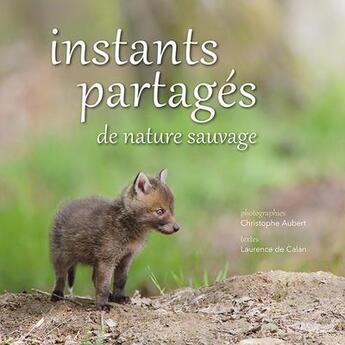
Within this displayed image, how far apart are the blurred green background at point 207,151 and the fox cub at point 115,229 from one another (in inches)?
72.8

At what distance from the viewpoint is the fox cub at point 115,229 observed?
715cm

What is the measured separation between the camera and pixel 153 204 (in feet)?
23.7

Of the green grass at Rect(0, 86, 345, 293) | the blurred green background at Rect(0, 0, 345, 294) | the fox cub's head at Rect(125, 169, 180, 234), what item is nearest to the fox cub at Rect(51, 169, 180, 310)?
the fox cub's head at Rect(125, 169, 180, 234)

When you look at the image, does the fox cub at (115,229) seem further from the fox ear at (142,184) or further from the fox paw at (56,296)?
the fox paw at (56,296)

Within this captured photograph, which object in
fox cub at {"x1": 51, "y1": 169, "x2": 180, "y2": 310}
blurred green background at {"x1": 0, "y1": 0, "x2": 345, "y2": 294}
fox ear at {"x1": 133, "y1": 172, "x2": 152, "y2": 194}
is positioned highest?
blurred green background at {"x1": 0, "y1": 0, "x2": 345, "y2": 294}

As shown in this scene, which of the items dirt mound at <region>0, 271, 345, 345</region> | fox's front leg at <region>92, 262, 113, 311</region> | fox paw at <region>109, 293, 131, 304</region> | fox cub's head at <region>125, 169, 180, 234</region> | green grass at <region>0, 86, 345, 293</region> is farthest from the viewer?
green grass at <region>0, 86, 345, 293</region>

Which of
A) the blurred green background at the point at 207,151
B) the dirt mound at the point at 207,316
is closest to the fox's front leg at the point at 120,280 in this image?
the dirt mound at the point at 207,316

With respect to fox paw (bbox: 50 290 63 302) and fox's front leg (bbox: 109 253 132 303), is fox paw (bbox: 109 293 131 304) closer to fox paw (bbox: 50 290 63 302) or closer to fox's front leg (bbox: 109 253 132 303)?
fox's front leg (bbox: 109 253 132 303)

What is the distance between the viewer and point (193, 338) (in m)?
6.50

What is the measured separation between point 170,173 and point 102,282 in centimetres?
476

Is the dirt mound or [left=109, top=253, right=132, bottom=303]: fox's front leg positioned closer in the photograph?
the dirt mound

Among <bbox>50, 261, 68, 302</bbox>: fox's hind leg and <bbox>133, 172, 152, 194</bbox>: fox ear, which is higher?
<bbox>133, 172, 152, 194</bbox>: fox ear

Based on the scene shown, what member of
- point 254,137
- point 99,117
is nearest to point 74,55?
point 99,117

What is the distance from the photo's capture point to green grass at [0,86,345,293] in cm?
1025
